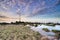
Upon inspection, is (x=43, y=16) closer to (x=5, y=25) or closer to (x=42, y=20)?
(x=42, y=20)

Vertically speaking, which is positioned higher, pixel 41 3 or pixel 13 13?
pixel 41 3

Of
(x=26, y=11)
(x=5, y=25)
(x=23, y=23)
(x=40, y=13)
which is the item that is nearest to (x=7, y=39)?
(x=5, y=25)

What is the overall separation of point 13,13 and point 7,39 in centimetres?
55

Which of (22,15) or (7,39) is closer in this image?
(7,39)

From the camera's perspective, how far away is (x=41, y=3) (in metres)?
2.41

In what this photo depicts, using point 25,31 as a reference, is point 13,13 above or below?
above

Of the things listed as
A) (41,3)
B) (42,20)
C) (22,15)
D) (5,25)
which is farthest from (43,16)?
(5,25)

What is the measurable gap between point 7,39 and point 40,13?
85cm

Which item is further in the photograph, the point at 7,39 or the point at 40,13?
the point at 40,13

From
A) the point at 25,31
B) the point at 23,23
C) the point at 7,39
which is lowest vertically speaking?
the point at 7,39

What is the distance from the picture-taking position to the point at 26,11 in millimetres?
2426

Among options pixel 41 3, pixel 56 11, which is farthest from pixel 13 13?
pixel 56 11

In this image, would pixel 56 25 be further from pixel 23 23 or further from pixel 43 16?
pixel 23 23

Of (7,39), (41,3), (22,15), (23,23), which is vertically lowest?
(7,39)
